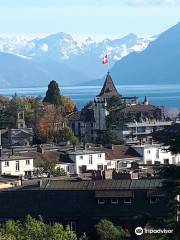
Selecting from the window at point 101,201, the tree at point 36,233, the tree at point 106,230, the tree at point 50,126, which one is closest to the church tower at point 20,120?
the tree at point 50,126

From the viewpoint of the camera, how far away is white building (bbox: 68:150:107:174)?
5278 cm

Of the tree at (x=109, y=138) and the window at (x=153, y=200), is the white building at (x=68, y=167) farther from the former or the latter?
the window at (x=153, y=200)

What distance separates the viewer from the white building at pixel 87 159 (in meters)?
52.8

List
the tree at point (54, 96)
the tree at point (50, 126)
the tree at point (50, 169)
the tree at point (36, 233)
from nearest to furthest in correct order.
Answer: the tree at point (36, 233)
the tree at point (50, 169)
the tree at point (50, 126)
the tree at point (54, 96)

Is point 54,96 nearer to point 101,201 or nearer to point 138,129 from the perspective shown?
point 138,129

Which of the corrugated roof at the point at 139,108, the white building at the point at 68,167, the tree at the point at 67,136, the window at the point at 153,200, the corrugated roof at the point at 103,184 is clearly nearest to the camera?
the window at the point at 153,200

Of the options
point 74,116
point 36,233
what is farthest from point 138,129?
point 36,233

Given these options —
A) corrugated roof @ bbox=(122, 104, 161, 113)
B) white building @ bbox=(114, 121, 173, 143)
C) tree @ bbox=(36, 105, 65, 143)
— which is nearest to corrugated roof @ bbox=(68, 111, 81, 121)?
tree @ bbox=(36, 105, 65, 143)

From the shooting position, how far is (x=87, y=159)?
5372 cm

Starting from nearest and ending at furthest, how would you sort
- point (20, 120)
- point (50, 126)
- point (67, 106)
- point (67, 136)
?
1. point (67, 136)
2. point (50, 126)
3. point (20, 120)
4. point (67, 106)

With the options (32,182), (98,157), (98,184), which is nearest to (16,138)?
(98,157)

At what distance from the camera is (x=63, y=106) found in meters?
81.6

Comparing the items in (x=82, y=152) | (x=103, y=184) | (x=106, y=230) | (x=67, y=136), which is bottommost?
(x=106, y=230)

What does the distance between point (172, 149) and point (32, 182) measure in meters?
20.6
